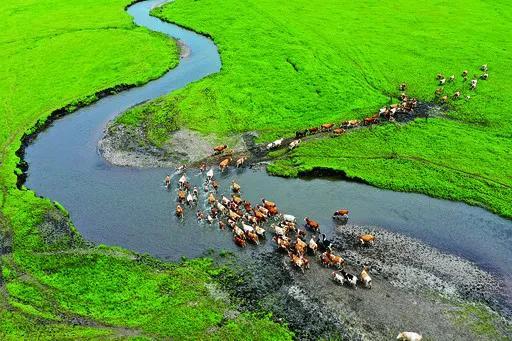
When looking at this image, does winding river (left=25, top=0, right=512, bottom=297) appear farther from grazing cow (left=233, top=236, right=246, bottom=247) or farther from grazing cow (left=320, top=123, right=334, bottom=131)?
grazing cow (left=320, top=123, right=334, bottom=131)

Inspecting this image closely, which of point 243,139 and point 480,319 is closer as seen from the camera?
point 480,319

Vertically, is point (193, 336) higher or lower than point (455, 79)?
lower

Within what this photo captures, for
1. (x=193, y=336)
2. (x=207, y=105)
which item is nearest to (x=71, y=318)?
(x=193, y=336)

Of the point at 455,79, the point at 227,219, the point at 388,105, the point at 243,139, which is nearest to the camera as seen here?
the point at 227,219

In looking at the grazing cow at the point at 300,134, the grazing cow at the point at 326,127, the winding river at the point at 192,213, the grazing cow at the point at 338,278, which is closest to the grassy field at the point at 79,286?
the winding river at the point at 192,213

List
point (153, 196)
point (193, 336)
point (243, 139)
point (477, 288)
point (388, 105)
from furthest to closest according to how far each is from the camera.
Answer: point (388, 105) → point (243, 139) → point (153, 196) → point (477, 288) → point (193, 336)

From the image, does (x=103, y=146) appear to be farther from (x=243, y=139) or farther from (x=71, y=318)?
(x=71, y=318)

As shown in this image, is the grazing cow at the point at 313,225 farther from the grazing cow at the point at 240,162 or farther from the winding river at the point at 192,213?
the grazing cow at the point at 240,162

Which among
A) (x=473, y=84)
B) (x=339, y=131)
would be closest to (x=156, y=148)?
(x=339, y=131)
